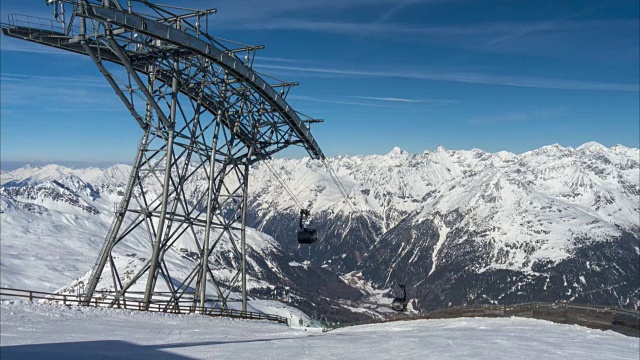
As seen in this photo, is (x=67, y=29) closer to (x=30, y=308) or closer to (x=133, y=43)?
(x=133, y=43)

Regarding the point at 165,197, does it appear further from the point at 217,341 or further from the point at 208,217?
the point at 217,341

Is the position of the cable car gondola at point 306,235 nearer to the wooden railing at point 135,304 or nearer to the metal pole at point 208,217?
the wooden railing at point 135,304

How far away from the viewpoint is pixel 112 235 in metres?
34.0

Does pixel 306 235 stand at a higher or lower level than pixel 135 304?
higher

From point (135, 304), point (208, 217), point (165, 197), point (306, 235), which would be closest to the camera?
point (165, 197)

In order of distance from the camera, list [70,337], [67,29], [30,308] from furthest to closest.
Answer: [67,29], [30,308], [70,337]

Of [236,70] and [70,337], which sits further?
[236,70]

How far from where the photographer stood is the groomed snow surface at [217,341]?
2058 centimetres

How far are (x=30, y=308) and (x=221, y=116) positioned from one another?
59.4 ft

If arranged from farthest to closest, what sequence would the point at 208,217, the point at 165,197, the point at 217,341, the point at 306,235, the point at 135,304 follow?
the point at 306,235, the point at 135,304, the point at 208,217, the point at 165,197, the point at 217,341

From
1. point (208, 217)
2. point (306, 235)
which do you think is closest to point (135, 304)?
point (208, 217)

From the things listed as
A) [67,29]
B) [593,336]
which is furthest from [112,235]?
[593,336]

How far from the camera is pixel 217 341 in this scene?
81.6 ft

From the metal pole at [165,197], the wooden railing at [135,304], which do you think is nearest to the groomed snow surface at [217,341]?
the wooden railing at [135,304]
